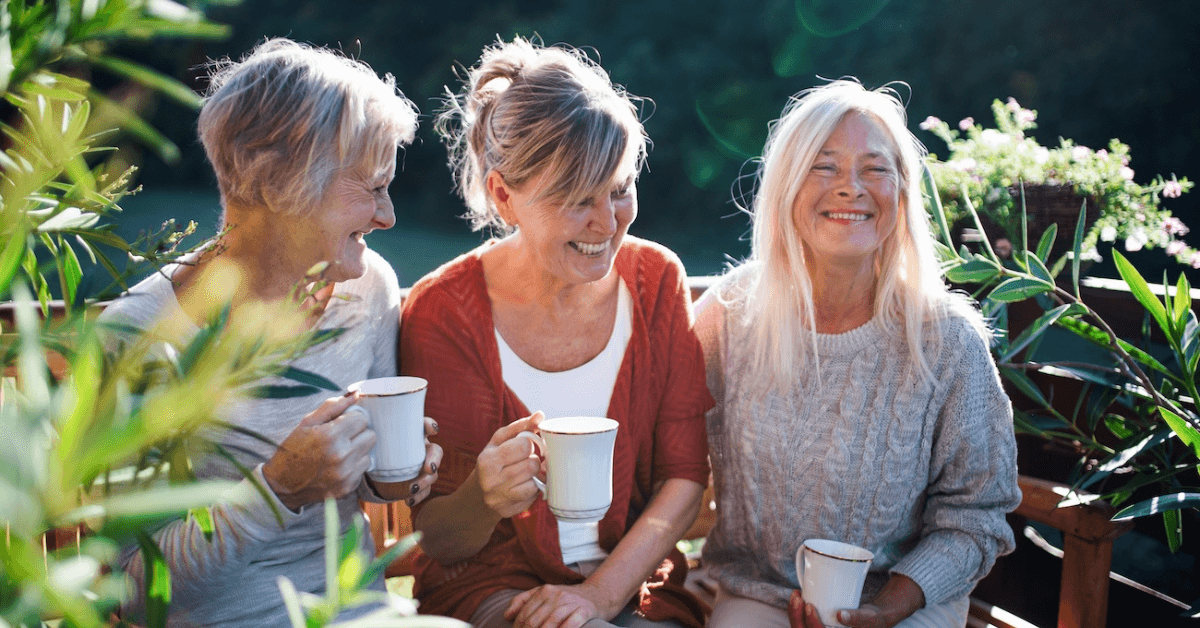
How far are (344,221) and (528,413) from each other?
51cm

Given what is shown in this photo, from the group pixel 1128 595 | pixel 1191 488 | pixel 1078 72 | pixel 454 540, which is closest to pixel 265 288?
pixel 454 540

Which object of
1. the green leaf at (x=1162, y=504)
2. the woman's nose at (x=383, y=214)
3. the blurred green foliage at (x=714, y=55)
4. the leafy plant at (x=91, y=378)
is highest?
the blurred green foliage at (x=714, y=55)

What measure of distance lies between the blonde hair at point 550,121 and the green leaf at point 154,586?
1170 millimetres

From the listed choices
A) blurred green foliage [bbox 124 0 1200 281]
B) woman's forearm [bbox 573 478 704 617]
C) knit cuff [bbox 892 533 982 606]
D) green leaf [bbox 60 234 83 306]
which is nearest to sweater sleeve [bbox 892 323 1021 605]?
knit cuff [bbox 892 533 982 606]

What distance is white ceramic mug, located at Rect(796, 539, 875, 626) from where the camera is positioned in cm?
149

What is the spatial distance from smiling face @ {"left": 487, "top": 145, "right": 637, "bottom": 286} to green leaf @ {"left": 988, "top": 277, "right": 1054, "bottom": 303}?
829 millimetres

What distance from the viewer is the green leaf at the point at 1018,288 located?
1.92 meters

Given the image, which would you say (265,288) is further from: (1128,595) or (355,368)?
(1128,595)

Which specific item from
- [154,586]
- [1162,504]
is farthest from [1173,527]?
[154,586]

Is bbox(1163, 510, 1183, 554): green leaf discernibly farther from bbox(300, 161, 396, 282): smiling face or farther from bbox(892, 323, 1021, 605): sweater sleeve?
bbox(300, 161, 396, 282): smiling face

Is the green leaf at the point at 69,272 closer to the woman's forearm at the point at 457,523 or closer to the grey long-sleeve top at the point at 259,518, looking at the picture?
the grey long-sleeve top at the point at 259,518

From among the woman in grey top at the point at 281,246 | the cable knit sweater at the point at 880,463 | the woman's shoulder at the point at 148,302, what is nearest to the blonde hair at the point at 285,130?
the woman in grey top at the point at 281,246

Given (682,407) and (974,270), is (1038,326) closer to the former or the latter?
(974,270)

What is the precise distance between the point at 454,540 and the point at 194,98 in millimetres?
1314
